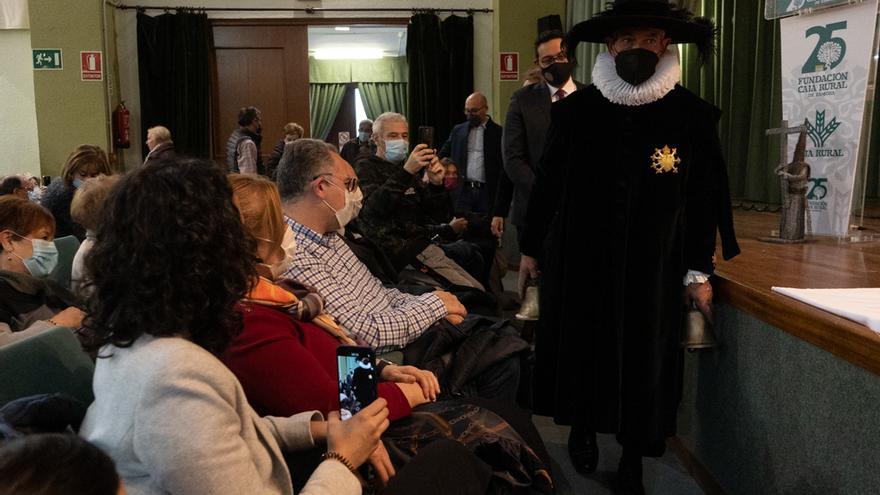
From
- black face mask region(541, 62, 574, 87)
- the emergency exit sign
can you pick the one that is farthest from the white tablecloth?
the emergency exit sign

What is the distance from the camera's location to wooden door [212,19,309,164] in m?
8.64

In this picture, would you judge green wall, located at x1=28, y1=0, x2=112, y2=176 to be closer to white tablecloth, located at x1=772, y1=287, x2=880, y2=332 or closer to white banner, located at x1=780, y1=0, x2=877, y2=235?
white banner, located at x1=780, y1=0, x2=877, y2=235

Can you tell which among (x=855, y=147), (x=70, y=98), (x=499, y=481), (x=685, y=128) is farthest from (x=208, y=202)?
(x=70, y=98)

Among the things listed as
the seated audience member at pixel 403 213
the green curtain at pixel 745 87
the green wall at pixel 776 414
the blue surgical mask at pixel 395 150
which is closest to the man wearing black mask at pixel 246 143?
the blue surgical mask at pixel 395 150

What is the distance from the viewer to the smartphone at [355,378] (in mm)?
1377

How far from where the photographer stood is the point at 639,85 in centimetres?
222

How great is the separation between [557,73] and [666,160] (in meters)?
1.44

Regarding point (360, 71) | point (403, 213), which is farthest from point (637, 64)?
point (360, 71)

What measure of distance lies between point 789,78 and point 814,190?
0.50 meters

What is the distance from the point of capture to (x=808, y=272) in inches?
93.6

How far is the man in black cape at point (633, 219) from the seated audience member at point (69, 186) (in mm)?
2660

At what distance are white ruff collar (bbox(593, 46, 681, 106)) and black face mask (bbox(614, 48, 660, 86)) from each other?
0.05 ft

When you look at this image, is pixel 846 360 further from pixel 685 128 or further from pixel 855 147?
pixel 855 147

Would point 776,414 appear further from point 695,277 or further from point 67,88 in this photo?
point 67,88
